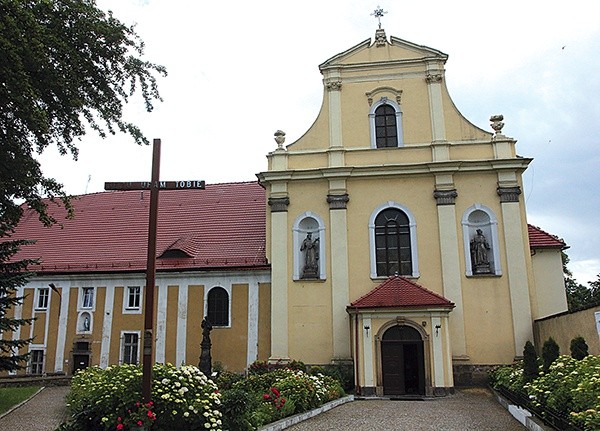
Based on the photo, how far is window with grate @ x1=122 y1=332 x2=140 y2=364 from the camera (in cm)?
2245

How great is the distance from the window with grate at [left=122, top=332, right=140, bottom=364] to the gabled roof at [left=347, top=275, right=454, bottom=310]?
9109 millimetres

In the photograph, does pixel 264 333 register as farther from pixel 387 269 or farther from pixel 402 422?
pixel 402 422

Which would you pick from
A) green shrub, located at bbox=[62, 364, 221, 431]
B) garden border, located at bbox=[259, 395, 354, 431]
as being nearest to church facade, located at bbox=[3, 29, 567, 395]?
garden border, located at bbox=[259, 395, 354, 431]

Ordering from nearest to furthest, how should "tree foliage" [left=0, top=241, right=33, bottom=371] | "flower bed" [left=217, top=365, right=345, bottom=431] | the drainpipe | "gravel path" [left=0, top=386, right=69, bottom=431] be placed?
1. "flower bed" [left=217, top=365, right=345, bottom=431]
2. "gravel path" [left=0, top=386, right=69, bottom=431]
3. "tree foliage" [left=0, top=241, right=33, bottom=371]
4. the drainpipe

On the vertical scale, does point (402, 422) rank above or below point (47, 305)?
below

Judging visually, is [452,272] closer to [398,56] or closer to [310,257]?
[310,257]

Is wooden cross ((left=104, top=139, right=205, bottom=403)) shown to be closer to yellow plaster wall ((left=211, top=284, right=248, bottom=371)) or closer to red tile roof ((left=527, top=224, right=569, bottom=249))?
yellow plaster wall ((left=211, top=284, right=248, bottom=371))

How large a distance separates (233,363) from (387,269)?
273 inches

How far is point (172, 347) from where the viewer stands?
21891 millimetres

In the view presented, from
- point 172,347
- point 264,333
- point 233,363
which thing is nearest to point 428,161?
point 264,333

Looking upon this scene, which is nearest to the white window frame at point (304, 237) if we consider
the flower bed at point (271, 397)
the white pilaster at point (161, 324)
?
the flower bed at point (271, 397)

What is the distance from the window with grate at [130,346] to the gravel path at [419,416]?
10418 millimetres

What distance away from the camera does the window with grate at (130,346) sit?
22.5m

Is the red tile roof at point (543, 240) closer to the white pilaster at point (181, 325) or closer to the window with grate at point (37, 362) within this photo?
the white pilaster at point (181, 325)
